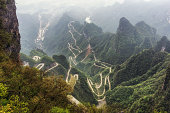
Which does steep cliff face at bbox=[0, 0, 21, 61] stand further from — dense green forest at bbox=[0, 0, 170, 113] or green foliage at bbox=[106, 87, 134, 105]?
green foliage at bbox=[106, 87, 134, 105]

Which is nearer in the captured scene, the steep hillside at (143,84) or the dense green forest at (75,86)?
the dense green forest at (75,86)

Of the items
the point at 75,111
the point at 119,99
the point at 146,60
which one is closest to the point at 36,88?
the point at 75,111

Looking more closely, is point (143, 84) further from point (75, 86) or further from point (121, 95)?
point (75, 86)

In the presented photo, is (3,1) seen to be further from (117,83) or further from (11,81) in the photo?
(117,83)

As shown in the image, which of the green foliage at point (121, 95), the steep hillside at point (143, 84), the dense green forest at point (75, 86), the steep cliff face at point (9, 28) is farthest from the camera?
the green foliage at point (121, 95)

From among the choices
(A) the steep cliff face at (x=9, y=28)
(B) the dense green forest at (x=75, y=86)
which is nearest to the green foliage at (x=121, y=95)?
(B) the dense green forest at (x=75, y=86)

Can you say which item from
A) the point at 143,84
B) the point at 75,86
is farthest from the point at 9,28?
the point at 143,84

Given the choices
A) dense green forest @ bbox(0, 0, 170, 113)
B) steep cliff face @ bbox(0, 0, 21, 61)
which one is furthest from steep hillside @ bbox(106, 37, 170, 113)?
steep cliff face @ bbox(0, 0, 21, 61)

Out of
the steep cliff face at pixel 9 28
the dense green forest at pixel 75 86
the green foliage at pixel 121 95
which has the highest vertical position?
the steep cliff face at pixel 9 28

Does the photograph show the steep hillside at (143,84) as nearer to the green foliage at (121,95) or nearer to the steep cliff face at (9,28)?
the green foliage at (121,95)
